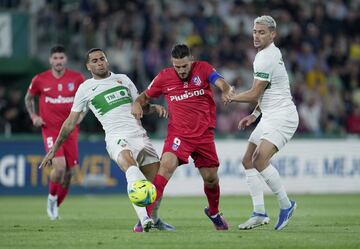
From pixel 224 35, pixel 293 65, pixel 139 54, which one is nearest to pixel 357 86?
pixel 293 65

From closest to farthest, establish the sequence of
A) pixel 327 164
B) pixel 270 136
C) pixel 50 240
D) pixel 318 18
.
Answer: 1. pixel 50 240
2. pixel 270 136
3. pixel 327 164
4. pixel 318 18

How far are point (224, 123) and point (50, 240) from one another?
48.6 ft

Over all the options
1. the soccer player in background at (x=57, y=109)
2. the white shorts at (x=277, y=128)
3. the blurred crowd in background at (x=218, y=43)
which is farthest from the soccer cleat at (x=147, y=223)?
the blurred crowd in background at (x=218, y=43)

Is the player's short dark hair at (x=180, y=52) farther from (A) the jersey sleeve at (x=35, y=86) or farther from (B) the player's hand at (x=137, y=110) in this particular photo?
(A) the jersey sleeve at (x=35, y=86)

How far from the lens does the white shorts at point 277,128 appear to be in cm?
1284

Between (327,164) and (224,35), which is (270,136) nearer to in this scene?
(327,164)

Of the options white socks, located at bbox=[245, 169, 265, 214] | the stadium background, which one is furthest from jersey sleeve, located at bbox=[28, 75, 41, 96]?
the stadium background

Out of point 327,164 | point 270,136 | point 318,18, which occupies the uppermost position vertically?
point 318,18

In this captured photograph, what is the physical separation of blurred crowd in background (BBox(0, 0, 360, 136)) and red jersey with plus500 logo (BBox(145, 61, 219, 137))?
41.6 ft

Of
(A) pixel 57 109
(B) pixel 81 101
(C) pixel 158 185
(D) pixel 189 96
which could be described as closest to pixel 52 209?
(A) pixel 57 109

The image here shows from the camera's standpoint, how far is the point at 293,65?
92.1 feet

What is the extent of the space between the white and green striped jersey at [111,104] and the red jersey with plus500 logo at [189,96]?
448mm

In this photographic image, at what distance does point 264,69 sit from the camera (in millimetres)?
12648

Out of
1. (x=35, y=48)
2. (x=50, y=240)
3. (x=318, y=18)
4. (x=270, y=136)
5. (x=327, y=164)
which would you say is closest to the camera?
(x=50, y=240)
